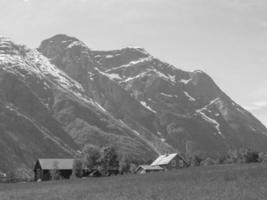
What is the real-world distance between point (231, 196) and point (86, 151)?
15195 centimetres

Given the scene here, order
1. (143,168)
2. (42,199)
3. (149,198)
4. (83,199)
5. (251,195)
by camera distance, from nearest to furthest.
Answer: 1. (251,195)
2. (149,198)
3. (83,199)
4. (42,199)
5. (143,168)

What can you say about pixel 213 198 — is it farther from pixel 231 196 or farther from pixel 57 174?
pixel 57 174

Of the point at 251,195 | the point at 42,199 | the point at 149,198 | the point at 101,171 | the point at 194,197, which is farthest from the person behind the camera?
the point at 101,171

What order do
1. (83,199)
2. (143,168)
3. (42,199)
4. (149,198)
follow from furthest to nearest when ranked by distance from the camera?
(143,168)
(42,199)
(83,199)
(149,198)

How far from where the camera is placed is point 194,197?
28578mm

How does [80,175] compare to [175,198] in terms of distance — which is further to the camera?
[80,175]

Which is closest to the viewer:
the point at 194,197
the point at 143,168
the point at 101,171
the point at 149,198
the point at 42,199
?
the point at 194,197

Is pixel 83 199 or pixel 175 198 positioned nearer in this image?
pixel 175 198

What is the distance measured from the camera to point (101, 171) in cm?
17138

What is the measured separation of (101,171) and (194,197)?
145m

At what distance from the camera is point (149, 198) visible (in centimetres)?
3098

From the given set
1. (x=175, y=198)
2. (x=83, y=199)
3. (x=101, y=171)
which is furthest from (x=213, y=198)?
(x=101, y=171)

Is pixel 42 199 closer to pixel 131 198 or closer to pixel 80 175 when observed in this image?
pixel 131 198

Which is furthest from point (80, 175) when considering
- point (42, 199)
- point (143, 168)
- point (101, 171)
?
point (42, 199)
